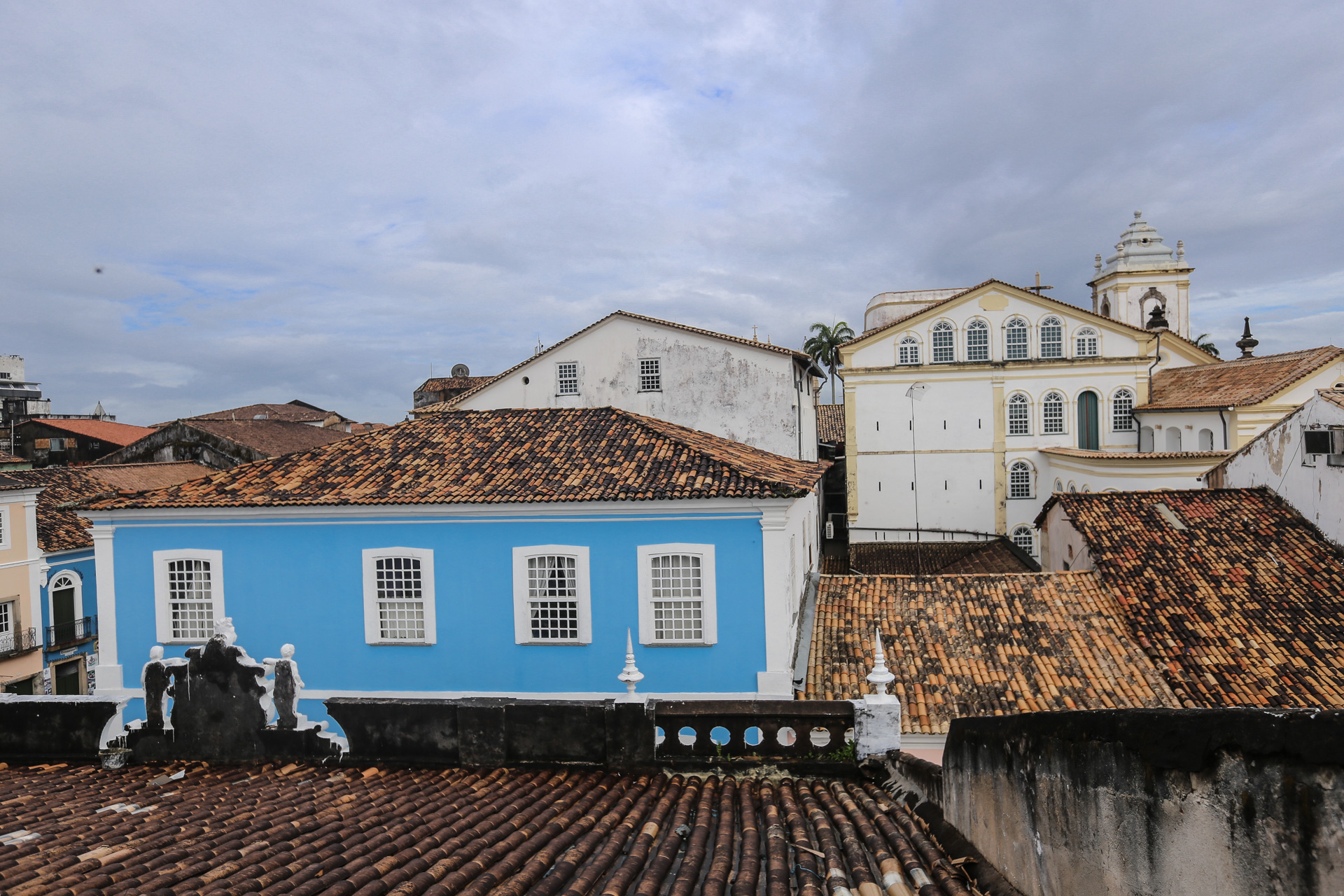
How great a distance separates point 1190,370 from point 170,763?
1525 inches

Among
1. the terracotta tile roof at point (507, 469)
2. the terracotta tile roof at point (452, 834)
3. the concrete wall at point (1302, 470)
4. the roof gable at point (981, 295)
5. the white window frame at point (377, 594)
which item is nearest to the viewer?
the terracotta tile roof at point (452, 834)

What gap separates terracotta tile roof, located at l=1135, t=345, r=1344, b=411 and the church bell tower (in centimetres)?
937

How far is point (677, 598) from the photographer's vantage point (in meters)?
13.2

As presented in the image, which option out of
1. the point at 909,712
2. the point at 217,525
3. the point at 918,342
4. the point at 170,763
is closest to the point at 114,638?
the point at 217,525

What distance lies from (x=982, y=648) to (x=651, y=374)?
14.0 metres

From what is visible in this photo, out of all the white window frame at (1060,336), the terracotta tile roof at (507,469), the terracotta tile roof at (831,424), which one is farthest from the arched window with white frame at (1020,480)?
the terracotta tile roof at (507,469)

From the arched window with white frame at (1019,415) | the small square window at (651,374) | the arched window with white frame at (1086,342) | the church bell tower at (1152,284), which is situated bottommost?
the arched window with white frame at (1019,415)

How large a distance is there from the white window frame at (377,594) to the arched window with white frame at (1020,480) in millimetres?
28430

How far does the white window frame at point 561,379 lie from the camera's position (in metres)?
26.1

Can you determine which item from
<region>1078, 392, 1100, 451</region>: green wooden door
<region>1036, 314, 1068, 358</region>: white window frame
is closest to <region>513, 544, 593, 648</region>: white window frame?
<region>1036, 314, 1068, 358</region>: white window frame

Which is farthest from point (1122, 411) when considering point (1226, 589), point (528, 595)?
point (528, 595)

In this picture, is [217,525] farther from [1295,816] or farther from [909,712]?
[1295,816]

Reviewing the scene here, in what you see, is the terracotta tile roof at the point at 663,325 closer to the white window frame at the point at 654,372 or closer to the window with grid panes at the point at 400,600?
the white window frame at the point at 654,372

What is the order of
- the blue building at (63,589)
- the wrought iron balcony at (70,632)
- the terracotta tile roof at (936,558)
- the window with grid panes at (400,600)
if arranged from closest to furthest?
the window with grid panes at (400,600) → the blue building at (63,589) → the wrought iron balcony at (70,632) → the terracotta tile roof at (936,558)
